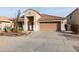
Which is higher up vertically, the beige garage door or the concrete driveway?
the beige garage door

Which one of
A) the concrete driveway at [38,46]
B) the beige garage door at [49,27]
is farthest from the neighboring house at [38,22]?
the concrete driveway at [38,46]

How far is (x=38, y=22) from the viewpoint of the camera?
1561 inches

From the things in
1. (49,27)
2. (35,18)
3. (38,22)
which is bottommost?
(49,27)

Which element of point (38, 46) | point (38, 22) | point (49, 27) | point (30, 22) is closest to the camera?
point (38, 46)

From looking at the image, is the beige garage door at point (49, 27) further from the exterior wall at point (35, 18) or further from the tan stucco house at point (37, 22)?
the exterior wall at point (35, 18)

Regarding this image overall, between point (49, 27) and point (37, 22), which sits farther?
point (37, 22)

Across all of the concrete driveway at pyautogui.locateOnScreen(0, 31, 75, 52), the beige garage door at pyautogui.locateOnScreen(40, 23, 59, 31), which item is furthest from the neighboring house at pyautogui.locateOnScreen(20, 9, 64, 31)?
the concrete driveway at pyautogui.locateOnScreen(0, 31, 75, 52)

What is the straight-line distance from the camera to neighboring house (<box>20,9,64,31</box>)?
1522 inches

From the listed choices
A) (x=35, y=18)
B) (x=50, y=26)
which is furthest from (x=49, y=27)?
(x=35, y=18)

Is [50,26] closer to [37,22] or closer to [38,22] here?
[38,22]

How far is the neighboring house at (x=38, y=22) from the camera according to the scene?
127 ft

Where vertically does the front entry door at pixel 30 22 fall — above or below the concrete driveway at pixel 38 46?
above

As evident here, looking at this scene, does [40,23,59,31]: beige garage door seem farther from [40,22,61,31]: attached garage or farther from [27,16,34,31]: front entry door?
[27,16,34,31]: front entry door
